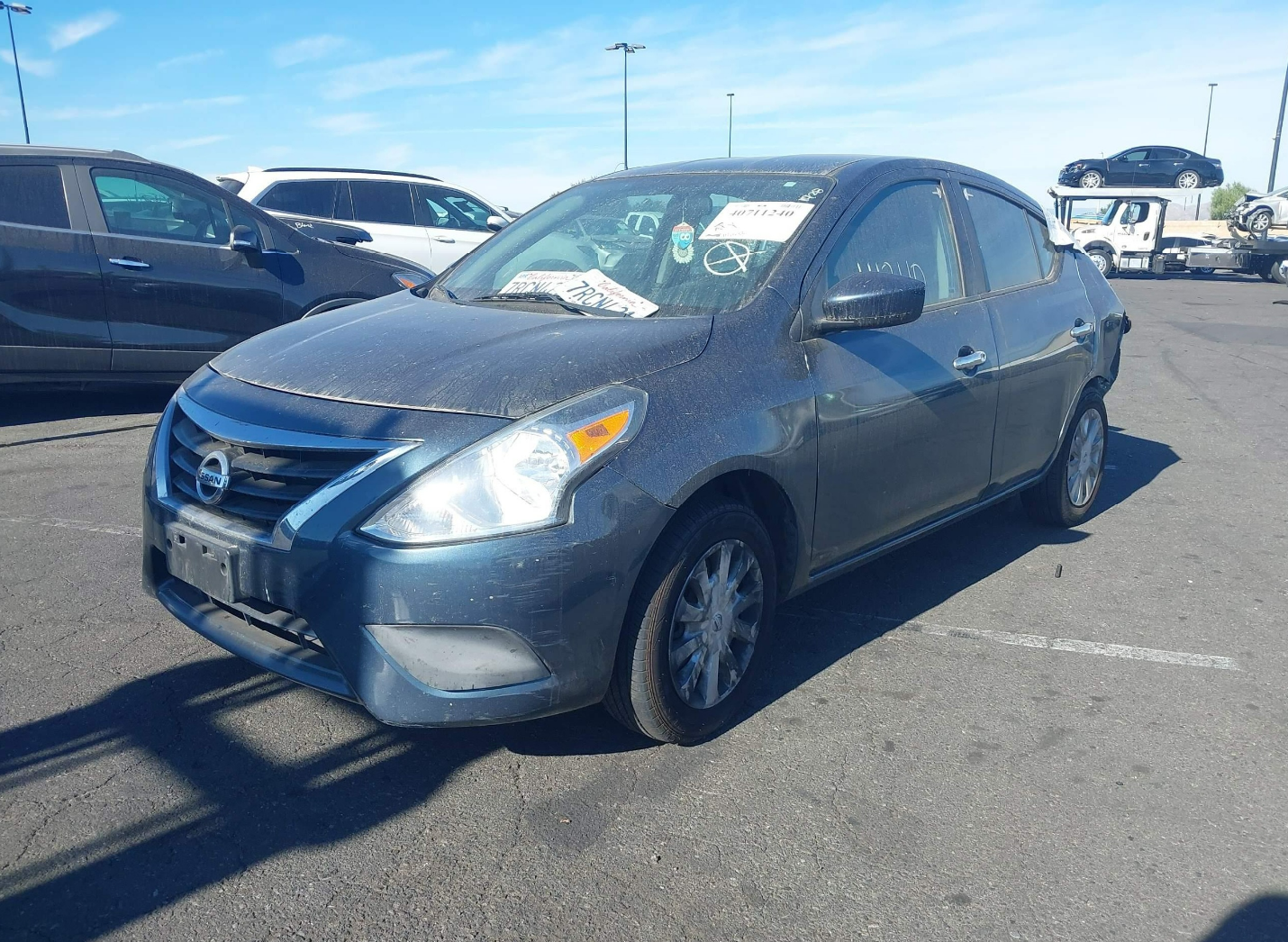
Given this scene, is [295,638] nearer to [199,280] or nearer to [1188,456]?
[199,280]

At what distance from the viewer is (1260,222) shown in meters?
25.1

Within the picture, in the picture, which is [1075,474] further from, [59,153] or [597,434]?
[59,153]

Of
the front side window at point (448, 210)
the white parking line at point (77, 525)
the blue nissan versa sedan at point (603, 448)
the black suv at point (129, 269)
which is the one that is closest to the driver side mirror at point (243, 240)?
the black suv at point (129, 269)

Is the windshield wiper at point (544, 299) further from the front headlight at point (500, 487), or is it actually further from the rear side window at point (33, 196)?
the rear side window at point (33, 196)

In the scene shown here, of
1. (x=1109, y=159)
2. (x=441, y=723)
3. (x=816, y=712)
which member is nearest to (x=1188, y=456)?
(x=816, y=712)

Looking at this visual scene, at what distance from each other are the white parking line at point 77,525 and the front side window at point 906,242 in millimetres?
3400

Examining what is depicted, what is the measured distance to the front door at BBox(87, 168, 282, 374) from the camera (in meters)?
7.11

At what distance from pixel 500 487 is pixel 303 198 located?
933 centimetres

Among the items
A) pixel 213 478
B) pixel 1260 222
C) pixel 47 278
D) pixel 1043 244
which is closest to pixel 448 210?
pixel 47 278

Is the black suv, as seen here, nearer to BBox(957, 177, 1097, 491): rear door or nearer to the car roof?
the car roof

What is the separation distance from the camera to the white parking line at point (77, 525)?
16.3 feet

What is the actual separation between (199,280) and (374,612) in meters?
5.53

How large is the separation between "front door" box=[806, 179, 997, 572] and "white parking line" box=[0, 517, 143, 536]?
3249 mm

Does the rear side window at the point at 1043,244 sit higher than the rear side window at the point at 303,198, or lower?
lower
